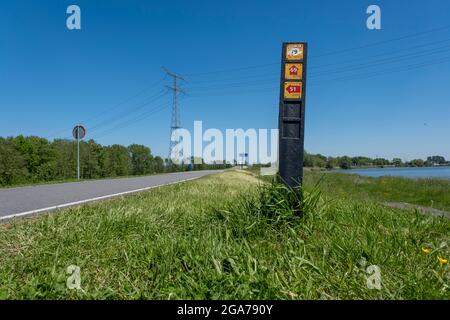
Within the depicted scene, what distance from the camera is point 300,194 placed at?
13.5ft

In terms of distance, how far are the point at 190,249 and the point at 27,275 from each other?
1539mm

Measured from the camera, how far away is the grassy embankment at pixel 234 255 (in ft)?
7.57

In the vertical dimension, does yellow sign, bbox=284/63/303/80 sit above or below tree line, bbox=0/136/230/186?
above

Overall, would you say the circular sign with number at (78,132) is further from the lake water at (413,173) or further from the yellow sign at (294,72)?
the lake water at (413,173)

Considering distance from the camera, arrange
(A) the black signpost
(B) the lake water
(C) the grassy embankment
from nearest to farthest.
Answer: (C) the grassy embankment
(A) the black signpost
(B) the lake water

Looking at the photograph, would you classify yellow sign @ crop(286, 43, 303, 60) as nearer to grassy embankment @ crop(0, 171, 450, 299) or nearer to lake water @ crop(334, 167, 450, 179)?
grassy embankment @ crop(0, 171, 450, 299)

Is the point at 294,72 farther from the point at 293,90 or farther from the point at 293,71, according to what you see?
the point at 293,90

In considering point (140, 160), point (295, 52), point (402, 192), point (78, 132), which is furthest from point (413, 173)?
point (140, 160)

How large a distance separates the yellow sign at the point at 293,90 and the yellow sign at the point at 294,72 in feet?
0.32

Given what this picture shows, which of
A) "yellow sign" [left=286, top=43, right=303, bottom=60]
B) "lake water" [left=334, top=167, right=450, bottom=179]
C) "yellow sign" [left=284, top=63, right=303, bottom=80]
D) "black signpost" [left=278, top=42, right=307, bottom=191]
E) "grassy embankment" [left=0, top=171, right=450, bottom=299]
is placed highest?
"yellow sign" [left=286, top=43, right=303, bottom=60]

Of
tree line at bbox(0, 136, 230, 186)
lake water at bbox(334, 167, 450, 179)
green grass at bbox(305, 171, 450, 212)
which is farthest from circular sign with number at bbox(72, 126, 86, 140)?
lake water at bbox(334, 167, 450, 179)

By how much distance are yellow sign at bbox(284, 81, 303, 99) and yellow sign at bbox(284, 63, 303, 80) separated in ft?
0.32

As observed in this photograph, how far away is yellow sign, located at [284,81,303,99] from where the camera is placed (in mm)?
4352
